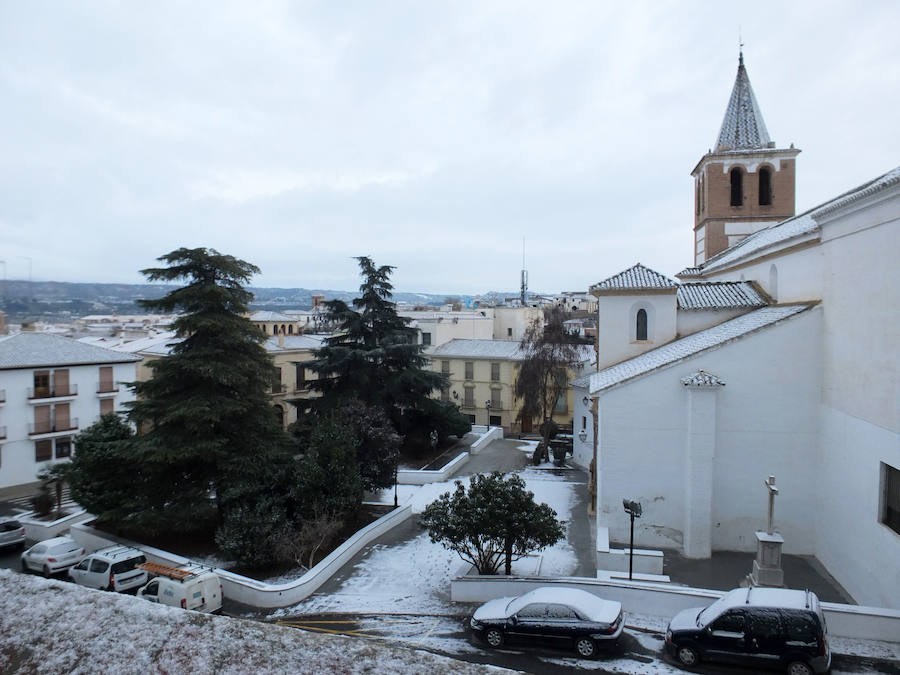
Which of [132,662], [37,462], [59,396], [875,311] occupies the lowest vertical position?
[37,462]

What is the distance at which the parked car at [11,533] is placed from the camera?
16953 millimetres

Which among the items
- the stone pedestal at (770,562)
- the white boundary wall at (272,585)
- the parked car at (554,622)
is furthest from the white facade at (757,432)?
the white boundary wall at (272,585)

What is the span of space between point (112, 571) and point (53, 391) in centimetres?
1679

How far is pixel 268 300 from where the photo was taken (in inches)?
4562

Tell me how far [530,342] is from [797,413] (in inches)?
618

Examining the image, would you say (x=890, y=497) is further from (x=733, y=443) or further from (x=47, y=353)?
(x=47, y=353)

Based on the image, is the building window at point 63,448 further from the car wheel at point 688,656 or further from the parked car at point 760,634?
the car wheel at point 688,656

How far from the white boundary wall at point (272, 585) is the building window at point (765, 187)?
23756mm

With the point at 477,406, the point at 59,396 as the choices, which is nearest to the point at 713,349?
the point at 477,406

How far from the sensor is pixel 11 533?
56.1ft

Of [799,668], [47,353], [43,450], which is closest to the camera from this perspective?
[799,668]

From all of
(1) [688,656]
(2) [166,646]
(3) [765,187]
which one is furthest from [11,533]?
(3) [765,187]

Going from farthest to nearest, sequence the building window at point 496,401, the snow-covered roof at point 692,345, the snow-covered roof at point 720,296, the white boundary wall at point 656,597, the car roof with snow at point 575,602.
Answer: the building window at point 496,401 → the snow-covered roof at point 720,296 → the snow-covered roof at point 692,345 → the white boundary wall at point 656,597 → the car roof with snow at point 575,602

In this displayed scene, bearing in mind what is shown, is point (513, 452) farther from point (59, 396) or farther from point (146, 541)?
point (59, 396)
